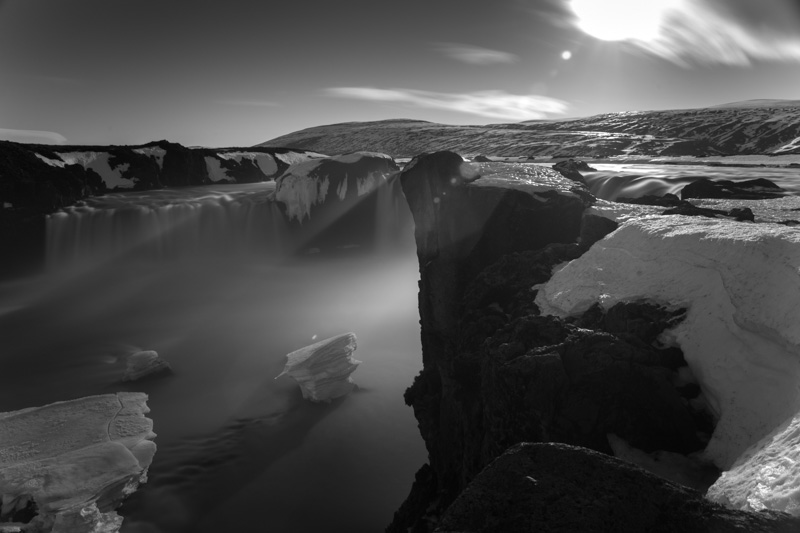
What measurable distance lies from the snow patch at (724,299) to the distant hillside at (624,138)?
6349 cm

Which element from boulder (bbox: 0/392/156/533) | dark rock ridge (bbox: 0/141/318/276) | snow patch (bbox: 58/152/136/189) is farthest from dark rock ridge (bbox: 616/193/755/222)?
snow patch (bbox: 58/152/136/189)

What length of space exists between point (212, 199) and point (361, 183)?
38.1 ft

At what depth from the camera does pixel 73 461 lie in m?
11.7

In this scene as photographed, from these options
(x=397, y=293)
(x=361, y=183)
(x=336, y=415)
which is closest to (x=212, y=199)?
(x=361, y=183)

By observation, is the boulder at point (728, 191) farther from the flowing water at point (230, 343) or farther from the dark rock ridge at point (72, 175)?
the dark rock ridge at point (72, 175)

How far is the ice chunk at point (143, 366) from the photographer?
1742cm

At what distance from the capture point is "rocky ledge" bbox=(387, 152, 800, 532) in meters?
3.27

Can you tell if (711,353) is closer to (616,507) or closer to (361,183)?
(616,507)

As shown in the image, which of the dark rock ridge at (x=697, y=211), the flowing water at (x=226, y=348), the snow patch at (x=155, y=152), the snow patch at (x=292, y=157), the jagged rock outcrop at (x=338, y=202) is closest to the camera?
the dark rock ridge at (x=697, y=211)

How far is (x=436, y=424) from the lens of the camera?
35.8 feet

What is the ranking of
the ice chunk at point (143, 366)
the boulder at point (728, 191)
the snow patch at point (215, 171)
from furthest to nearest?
the snow patch at point (215, 171) → the boulder at point (728, 191) → the ice chunk at point (143, 366)

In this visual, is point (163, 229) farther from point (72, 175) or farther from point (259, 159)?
point (259, 159)

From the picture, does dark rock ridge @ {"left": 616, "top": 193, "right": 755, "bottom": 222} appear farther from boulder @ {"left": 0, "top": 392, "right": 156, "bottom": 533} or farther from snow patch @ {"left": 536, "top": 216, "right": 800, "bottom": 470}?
boulder @ {"left": 0, "top": 392, "right": 156, "bottom": 533}

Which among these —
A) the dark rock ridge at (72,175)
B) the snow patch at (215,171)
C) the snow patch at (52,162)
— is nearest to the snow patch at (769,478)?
the dark rock ridge at (72,175)
